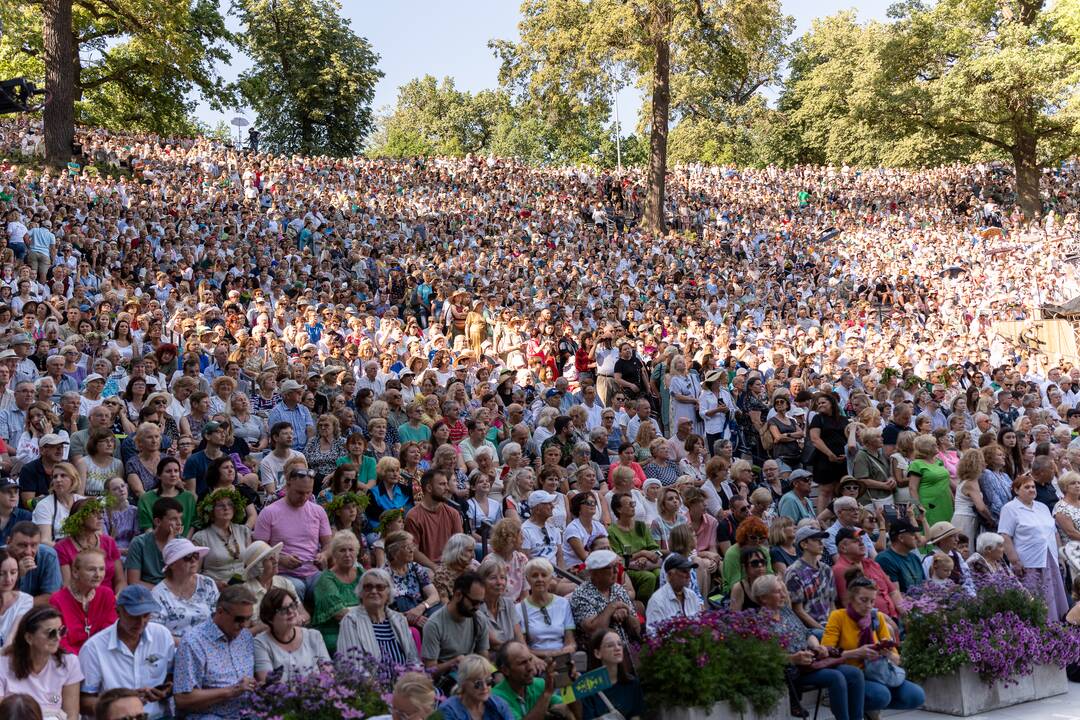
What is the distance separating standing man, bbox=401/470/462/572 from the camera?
296 inches

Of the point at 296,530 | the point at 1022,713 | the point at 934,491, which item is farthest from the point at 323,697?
the point at 934,491

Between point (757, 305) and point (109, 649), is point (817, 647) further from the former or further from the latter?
point (757, 305)

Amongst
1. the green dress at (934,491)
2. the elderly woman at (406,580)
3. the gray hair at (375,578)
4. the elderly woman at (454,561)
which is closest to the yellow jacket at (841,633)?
the elderly woman at (454,561)

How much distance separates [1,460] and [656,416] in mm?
7491

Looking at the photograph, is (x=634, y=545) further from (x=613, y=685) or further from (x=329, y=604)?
(x=329, y=604)

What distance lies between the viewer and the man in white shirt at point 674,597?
6957mm

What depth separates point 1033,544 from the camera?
890cm

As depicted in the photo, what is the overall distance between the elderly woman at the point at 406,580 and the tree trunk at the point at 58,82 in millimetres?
20585

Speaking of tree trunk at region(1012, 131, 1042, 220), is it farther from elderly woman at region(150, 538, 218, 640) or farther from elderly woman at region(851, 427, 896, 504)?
elderly woman at region(150, 538, 218, 640)

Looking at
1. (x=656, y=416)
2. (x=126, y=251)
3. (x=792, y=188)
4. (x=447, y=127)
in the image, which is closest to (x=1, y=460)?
(x=656, y=416)

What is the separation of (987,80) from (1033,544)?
1336 inches

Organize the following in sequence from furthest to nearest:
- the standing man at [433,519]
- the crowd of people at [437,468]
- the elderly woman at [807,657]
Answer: the standing man at [433,519]
the elderly woman at [807,657]
the crowd of people at [437,468]

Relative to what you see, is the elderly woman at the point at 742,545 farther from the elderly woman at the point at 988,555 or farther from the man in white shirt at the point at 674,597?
the elderly woman at the point at 988,555

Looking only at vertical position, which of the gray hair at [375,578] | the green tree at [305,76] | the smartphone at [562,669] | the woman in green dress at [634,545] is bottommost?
the smartphone at [562,669]
